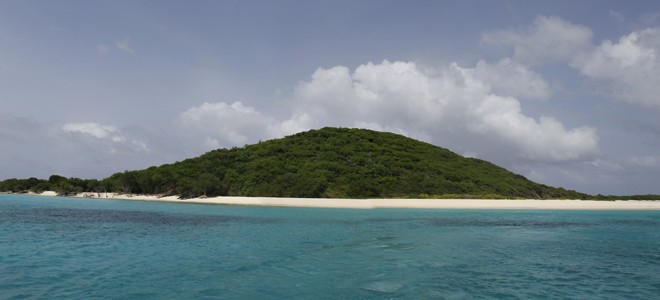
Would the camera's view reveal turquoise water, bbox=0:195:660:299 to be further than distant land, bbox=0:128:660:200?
No

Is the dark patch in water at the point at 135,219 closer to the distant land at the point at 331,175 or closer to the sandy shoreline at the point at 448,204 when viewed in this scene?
the sandy shoreline at the point at 448,204

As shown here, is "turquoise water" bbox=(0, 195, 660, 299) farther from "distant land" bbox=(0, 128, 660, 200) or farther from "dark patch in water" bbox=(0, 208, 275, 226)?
"distant land" bbox=(0, 128, 660, 200)

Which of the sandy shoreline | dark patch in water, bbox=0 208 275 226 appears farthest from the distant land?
dark patch in water, bbox=0 208 275 226

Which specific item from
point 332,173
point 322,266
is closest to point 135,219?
point 322,266

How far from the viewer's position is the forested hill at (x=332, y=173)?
9869cm

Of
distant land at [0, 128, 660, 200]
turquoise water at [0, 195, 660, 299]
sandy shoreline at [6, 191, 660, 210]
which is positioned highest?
distant land at [0, 128, 660, 200]

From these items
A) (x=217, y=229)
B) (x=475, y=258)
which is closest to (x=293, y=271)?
(x=475, y=258)

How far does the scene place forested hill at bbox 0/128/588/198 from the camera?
98688 mm

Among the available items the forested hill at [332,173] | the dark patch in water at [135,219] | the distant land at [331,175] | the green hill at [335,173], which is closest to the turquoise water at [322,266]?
the dark patch in water at [135,219]

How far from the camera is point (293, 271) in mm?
16031

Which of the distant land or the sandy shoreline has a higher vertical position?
the distant land

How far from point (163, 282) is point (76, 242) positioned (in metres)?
13.3

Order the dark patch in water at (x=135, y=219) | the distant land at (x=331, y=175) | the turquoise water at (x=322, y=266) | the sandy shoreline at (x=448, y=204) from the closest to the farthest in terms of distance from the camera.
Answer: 1. the turquoise water at (x=322, y=266)
2. the dark patch in water at (x=135, y=219)
3. the sandy shoreline at (x=448, y=204)
4. the distant land at (x=331, y=175)

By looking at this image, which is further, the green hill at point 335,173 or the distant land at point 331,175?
the green hill at point 335,173
